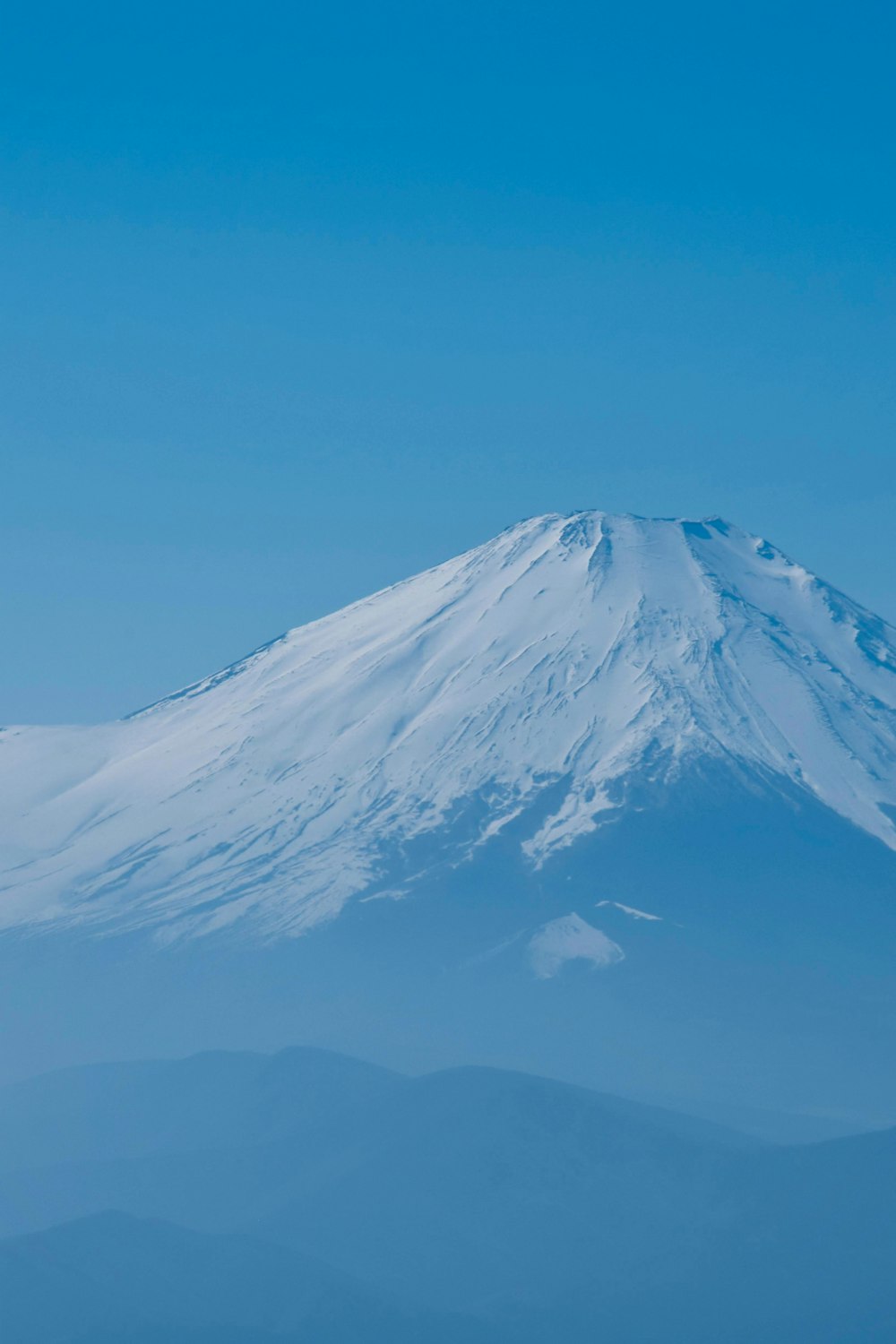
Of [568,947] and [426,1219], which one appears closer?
[426,1219]

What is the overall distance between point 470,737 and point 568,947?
9393 mm

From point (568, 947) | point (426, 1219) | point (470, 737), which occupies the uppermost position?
point (470, 737)

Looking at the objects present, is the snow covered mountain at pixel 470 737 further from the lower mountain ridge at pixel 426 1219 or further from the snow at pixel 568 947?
the lower mountain ridge at pixel 426 1219

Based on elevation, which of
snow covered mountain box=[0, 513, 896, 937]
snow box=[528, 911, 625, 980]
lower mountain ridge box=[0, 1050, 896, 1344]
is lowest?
lower mountain ridge box=[0, 1050, 896, 1344]

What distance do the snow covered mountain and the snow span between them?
2.69 m

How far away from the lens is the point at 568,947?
249ft

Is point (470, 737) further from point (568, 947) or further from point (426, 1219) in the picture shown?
point (426, 1219)

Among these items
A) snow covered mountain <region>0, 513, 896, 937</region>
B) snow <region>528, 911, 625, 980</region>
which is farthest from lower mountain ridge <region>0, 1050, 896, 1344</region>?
snow covered mountain <region>0, 513, 896, 937</region>

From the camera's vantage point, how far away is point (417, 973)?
75.6 m

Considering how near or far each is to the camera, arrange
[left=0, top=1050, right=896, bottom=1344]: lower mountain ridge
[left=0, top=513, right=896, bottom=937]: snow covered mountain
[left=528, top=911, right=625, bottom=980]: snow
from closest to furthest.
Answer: [left=0, top=1050, right=896, bottom=1344]: lower mountain ridge
[left=528, top=911, right=625, bottom=980]: snow
[left=0, top=513, right=896, bottom=937]: snow covered mountain

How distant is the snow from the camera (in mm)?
75312

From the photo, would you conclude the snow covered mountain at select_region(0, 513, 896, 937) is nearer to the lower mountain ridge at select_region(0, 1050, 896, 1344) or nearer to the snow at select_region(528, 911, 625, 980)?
the snow at select_region(528, 911, 625, 980)

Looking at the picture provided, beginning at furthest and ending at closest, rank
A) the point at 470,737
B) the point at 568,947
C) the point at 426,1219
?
the point at 470,737
the point at 568,947
the point at 426,1219

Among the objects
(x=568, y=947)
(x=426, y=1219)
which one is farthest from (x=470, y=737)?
(x=426, y=1219)
